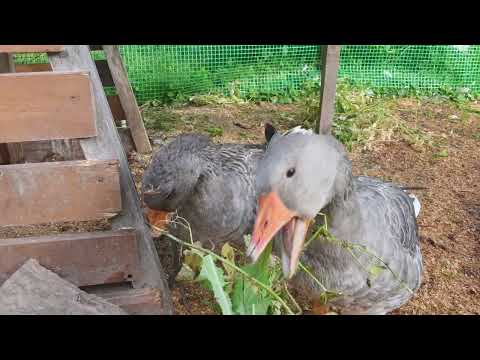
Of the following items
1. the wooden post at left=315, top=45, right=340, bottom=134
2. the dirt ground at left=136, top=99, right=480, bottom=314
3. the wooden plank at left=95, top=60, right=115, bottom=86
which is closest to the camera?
the dirt ground at left=136, top=99, right=480, bottom=314

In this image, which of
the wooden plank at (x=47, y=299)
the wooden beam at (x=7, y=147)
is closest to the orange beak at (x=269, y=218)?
the wooden plank at (x=47, y=299)

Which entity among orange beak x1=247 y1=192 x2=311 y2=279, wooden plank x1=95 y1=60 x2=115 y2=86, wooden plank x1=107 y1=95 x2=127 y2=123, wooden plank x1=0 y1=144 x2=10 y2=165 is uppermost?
wooden plank x1=95 y1=60 x2=115 y2=86

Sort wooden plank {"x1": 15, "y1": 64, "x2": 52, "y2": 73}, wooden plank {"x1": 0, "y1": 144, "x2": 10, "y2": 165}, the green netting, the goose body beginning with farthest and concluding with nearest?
1. the green netting
2. wooden plank {"x1": 15, "y1": 64, "x2": 52, "y2": 73}
3. wooden plank {"x1": 0, "y1": 144, "x2": 10, "y2": 165}
4. the goose body

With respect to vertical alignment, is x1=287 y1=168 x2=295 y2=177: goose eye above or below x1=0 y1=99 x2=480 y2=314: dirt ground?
above

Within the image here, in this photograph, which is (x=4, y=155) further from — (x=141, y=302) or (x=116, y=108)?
(x=141, y=302)

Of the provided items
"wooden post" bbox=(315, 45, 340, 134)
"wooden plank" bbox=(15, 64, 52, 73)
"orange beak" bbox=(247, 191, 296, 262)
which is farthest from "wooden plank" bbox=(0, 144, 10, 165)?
"orange beak" bbox=(247, 191, 296, 262)

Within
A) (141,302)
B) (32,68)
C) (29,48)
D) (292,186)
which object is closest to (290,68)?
(32,68)

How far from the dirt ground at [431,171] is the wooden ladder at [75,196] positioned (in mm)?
982

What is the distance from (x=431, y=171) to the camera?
5.37m

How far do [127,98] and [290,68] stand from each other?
293 centimetres

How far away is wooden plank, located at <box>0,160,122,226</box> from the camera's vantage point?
2.60 metres

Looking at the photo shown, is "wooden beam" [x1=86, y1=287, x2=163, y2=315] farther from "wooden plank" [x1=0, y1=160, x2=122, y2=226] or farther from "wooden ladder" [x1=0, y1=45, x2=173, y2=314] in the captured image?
"wooden plank" [x1=0, y1=160, x2=122, y2=226]

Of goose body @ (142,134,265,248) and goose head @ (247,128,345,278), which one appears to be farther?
goose body @ (142,134,265,248)

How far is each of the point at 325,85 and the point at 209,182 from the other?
6.33 ft
